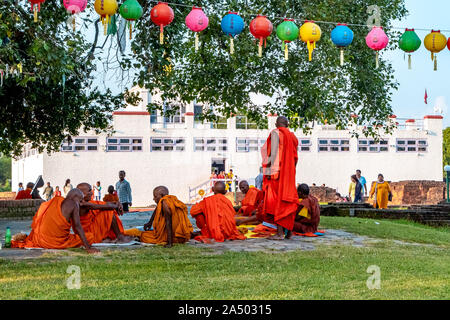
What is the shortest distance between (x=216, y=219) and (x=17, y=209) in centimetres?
771

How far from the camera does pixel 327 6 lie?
1082 centimetres

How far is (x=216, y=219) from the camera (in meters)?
8.49

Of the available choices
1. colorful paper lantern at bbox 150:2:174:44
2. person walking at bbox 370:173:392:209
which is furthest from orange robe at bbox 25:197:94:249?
person walking at bbox 370:173:392:209

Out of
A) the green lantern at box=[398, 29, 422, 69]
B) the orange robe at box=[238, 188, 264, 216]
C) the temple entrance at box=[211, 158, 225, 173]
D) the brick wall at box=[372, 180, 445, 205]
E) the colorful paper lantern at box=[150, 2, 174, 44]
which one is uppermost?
the colorful paper lantern at box=[150, 2, 174, 44]

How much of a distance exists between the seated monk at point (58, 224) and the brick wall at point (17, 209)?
7.10 m

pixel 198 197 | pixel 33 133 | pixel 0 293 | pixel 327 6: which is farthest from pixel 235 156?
pixel 0 293

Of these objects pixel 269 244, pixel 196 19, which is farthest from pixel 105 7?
pixel 269 244

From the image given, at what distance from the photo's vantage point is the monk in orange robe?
861 centimetres

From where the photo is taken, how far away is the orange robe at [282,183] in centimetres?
860

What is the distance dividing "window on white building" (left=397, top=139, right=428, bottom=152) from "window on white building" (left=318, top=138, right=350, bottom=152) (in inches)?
132

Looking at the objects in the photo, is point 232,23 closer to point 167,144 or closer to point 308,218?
point 308,218

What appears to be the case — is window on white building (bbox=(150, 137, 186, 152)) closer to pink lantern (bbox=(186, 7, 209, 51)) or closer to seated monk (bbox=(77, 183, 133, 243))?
pink lantern (bbox=(186, 7, 209, 51))

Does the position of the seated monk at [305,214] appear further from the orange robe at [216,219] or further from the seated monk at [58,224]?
the seated monk at [58,224]
